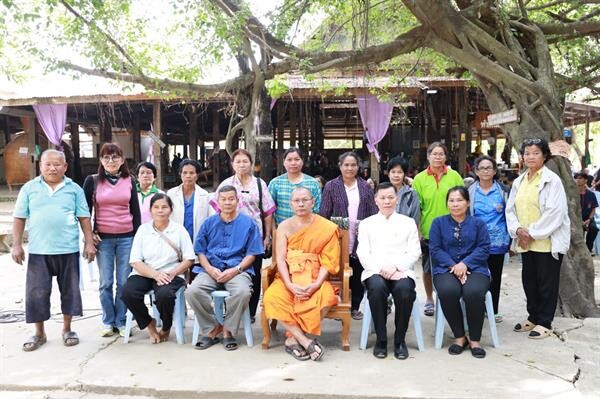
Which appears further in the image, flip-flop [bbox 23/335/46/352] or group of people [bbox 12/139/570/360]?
flip-flop [bbox 23/335/46/352]

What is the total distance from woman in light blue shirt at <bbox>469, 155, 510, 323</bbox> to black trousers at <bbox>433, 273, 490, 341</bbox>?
23.0 inches

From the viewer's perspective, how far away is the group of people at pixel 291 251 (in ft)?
11.9

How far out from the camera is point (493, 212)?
4.21 m

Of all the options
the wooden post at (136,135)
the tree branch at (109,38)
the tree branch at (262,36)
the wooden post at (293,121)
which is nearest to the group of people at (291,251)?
the tree branch at (262,36)

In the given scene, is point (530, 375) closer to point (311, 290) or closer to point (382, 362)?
point (382, 362)

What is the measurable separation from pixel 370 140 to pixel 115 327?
6878 mm

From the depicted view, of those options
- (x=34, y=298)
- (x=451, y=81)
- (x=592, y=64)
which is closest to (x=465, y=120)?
(x=451, y=81)

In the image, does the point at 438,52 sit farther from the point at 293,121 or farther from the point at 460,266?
the point at 293,121

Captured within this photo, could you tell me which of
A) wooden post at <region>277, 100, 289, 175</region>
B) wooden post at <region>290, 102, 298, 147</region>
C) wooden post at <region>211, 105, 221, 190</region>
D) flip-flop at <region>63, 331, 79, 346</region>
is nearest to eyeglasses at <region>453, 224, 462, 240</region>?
flip-flop at <region>63, 331, 79, 346</region>

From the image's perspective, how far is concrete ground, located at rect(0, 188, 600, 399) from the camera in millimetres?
3014

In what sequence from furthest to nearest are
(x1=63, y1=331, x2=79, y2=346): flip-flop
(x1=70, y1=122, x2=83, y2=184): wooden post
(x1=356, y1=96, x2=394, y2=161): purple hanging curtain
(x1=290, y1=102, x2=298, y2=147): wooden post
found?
(x1=70, y1=122, x2=83, y2=184): wooden post < (x1=290, y1=102, x2=298, y2=147): wooden post < (x1=356, y1=96, x2=394, y2=161): purple hanging curtain < (x1=63, y1=331, x2=79, y2=346): flip-flop

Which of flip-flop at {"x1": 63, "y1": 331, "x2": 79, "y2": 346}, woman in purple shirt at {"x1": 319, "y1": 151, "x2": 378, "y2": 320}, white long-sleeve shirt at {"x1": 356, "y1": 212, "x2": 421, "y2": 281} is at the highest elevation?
woman in purple shirt at {"x1": 319, "y1": 151, "x2": 378, "y2": 320}

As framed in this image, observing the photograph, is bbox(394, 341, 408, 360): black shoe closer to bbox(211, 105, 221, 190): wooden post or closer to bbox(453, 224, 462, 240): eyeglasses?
bbox(453, 224, 462, 240): eyeglasses

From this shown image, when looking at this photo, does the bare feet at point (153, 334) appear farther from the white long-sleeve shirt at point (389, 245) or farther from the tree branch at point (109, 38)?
the tree branch at point (109, 38)
